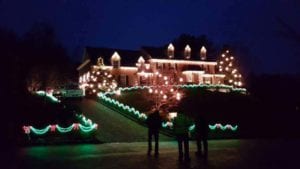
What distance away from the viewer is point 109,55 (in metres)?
72.9

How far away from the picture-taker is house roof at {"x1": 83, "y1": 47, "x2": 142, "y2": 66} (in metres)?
71.1

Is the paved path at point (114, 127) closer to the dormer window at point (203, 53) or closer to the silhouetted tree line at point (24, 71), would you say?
the silhouetted tree line at point (24, 71)

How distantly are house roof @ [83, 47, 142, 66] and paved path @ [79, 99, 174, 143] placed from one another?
2313 centimetres

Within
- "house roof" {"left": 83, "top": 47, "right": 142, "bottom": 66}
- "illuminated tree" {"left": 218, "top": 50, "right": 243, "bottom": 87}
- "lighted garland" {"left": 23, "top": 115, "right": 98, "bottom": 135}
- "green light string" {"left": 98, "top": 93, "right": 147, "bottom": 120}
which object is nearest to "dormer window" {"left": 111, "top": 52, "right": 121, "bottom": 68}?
"house roof" {"left": 83, "top": 47, "right": 142, "bottom": 66}

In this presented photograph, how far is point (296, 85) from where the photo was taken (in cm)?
7694

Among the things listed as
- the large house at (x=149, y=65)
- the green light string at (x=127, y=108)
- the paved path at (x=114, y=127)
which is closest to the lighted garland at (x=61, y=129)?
the paved path at (x=114, y=127)

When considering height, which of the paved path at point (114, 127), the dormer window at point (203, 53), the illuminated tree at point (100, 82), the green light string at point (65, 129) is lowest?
the paved path at point (114, 127)

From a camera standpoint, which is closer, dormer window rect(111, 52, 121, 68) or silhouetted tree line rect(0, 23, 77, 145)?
silhouetted tree line rect(0, 23, 77, 145)

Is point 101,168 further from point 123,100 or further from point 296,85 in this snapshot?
point 296,85

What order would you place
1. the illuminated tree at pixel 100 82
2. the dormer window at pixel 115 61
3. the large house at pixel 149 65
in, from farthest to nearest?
the dormer window at pixel 115 61 < the large house at pixel 149 65 < the illuminated tree at pixel 100 82

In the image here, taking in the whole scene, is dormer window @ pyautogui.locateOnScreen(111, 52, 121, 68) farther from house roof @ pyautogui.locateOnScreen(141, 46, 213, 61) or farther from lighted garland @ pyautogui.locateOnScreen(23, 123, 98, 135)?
lighted garland @ pyautogui.locateOnScreen(23, 123, 98, 135)

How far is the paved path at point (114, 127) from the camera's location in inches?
1184

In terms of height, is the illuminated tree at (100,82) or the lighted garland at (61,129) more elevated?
the illuminated tree at (100,82)

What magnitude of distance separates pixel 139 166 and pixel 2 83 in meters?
19.7
